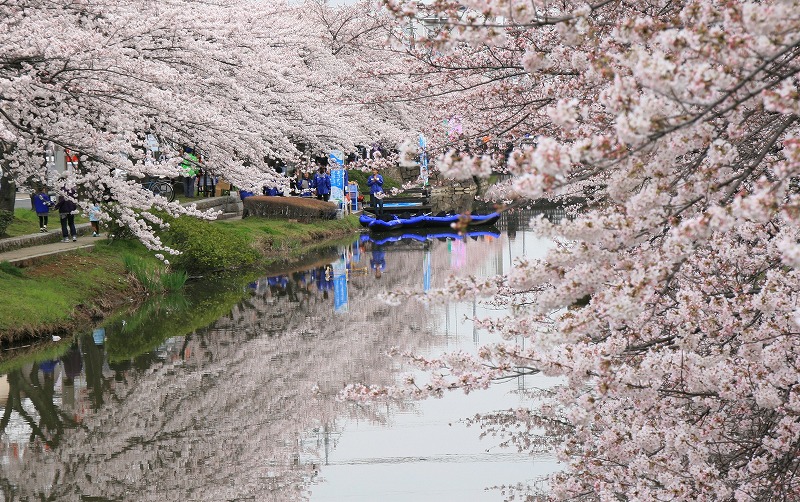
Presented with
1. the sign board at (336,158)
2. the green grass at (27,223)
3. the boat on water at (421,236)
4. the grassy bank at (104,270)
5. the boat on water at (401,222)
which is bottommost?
the boat on water at (421,236)

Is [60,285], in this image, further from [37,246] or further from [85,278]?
[37,246]

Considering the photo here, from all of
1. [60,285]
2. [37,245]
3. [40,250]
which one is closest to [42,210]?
[37,245]

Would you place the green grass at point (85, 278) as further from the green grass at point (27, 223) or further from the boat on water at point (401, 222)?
the boat on water at point (401, 222)

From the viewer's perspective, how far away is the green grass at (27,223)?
81.8 feet

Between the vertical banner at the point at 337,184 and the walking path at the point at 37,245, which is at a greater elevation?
the vertical banner at the point at 337,184

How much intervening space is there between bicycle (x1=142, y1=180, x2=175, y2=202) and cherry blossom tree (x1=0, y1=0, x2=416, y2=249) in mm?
5156

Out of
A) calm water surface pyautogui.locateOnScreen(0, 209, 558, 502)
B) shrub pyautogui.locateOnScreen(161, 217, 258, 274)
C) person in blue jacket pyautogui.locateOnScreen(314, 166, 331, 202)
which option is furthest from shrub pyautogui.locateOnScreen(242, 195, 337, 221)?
calm water surface pyautogui.locateOnScreen(0, 209, 558, 502)

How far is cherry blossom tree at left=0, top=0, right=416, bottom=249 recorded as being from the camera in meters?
16.1

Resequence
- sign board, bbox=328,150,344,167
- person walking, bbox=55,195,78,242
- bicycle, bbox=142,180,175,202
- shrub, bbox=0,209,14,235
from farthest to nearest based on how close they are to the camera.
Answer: sign board, bbox=328,150,344,167 → bicycle, bbox=142,180,175,202 → person walking, bbox=55,195,78,242 → shrub, bbox=0,209,14,235

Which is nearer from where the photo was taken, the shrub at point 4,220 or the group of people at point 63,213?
the shrub at point 4,220

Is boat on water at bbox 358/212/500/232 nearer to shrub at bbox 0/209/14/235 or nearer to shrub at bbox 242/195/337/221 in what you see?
shrub at bbox 242/195/337/221

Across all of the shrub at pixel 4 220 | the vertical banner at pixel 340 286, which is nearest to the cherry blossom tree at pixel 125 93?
the shrub at pixel 4 220

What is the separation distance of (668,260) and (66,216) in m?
21.4

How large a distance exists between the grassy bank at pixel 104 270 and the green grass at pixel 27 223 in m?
2.09
